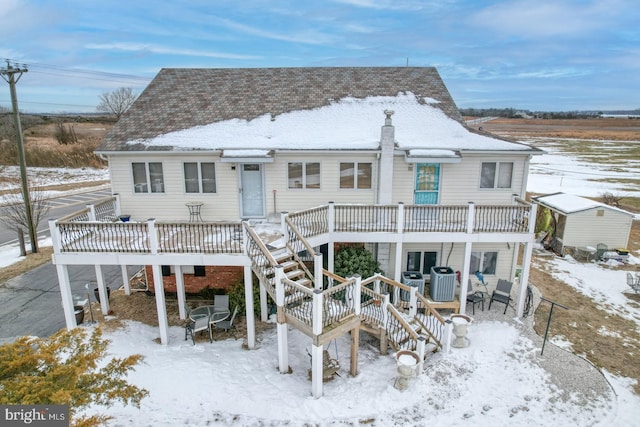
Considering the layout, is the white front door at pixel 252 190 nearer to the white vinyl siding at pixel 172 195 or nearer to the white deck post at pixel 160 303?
the white vinyl siding at pixel 172 195

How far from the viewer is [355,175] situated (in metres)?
14.6

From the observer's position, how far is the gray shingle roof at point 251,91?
15.6 meters

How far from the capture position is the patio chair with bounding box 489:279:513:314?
13984mm

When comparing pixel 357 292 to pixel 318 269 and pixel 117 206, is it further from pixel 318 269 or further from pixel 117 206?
pixel 117 206

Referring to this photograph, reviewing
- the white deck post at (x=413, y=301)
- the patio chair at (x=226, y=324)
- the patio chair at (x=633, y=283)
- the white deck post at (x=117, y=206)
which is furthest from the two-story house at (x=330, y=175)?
the patio chair at (x=633, y=283)

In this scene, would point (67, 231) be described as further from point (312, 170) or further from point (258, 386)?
point (312, 170)

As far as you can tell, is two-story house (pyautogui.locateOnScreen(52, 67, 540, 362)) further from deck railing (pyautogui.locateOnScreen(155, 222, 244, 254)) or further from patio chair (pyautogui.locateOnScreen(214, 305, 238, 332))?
patio chair (pyautogui.locateOnScreen(214, 305, 238, 332))

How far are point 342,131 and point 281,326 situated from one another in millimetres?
8078

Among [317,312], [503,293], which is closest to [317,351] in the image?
[317,312]

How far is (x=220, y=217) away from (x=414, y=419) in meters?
9.64

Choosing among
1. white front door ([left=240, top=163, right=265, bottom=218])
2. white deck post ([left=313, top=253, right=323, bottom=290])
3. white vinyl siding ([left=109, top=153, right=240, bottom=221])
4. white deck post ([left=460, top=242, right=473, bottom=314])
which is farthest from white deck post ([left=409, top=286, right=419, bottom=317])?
white vinyl siding ([left=109, top=153, right=240, bottom=221])

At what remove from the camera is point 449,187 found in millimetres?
14703

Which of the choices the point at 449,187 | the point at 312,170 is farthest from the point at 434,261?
the point at 312,170

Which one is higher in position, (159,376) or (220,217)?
(220,217)
